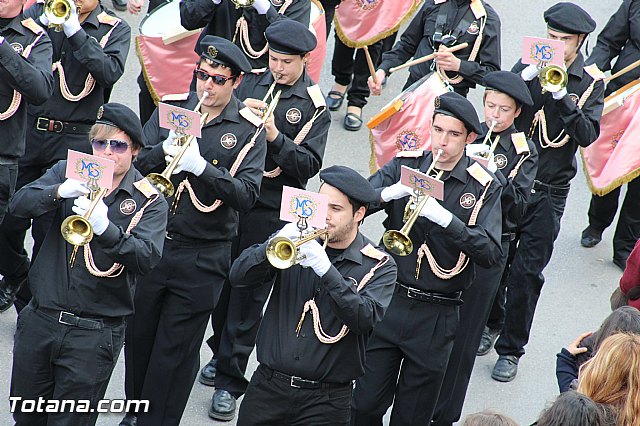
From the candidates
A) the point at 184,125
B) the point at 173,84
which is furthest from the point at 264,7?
the point at 184,125

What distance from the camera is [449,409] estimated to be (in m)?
7.66

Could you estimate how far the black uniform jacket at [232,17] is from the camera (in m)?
8.59

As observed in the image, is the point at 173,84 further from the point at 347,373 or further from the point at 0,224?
the point at 347,373

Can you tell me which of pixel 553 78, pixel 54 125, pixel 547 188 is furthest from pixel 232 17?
pixel 547 188

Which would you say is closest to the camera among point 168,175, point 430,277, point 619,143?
point 168,175

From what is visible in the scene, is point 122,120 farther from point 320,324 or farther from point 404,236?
point 404,236

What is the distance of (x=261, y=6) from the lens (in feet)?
27.6

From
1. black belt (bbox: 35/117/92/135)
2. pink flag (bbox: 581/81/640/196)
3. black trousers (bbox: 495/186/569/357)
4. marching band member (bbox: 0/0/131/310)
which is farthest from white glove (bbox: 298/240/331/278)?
pink flag (bbox: 581/81/640/196)

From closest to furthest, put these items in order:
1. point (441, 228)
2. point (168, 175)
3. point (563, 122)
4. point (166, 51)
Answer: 1. point (168, 175)
2. point (441, 228)
3. point (563, 122)
4. point (166, 51)

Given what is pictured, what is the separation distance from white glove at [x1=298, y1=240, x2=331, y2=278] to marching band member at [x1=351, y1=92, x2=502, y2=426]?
1.08 metres

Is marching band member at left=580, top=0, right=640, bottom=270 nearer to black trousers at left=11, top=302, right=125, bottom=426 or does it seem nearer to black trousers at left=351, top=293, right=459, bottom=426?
black trousers at left=351, top=293, right=459, bottom=426

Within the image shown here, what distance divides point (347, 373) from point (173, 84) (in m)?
3.98

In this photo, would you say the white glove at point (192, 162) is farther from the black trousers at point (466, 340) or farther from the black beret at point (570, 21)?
the black beret at point (570, 21)

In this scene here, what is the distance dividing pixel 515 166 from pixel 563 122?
0.76 metres
